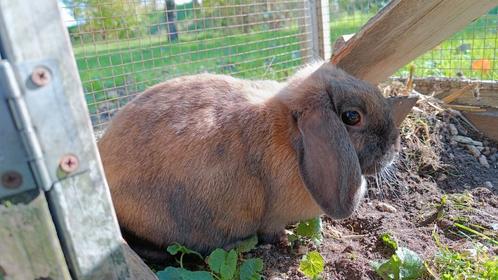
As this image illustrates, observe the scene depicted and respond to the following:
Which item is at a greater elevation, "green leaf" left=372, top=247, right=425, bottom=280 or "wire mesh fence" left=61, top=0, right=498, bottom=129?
"wire mesh fence" left=61, top=0, right=498, bottom=129

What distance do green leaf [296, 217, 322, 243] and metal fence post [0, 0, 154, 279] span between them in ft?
4.42

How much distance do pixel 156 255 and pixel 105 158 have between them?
55 centimetres

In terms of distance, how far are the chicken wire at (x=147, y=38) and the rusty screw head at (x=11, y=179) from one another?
8.21 feet

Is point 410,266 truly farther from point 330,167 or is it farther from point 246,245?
point 246,245

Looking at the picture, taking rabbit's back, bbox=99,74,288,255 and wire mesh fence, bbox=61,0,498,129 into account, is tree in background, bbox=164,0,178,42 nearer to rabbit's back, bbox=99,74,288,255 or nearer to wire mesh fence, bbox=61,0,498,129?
wire mesh fence, bbox=61,0,498,129

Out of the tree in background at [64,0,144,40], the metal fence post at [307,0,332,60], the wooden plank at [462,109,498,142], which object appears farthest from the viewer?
the metal fence post at [307,0,332,60]

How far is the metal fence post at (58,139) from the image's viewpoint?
1.00 m

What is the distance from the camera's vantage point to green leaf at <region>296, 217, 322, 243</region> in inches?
96.5

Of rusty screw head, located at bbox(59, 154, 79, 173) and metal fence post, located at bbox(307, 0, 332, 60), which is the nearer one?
rusty screw head, located at bbox(59, 154, 79, 173)

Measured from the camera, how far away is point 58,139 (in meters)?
1.09

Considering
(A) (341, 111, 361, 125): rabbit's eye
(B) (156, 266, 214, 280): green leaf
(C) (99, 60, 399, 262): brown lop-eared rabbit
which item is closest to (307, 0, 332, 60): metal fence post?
(C) (99, 60, 399, 262): brown lop-eared rabbit

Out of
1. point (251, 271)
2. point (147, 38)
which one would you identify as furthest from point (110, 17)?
point (251, 271)

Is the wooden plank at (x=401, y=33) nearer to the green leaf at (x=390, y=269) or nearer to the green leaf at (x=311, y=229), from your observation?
the green leaf at (x=311, y=229)

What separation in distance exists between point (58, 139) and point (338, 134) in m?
1.34
